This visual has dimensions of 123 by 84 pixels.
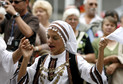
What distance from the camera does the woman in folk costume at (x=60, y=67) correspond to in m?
3.43

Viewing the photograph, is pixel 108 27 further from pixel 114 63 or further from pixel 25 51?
pixel 25 51

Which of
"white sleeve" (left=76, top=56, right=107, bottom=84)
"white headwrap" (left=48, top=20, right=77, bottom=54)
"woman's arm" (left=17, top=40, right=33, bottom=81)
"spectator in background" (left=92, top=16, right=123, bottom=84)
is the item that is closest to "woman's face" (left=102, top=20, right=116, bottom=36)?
"spectator in background" (left=92, top=16, right=123, bottom=84)

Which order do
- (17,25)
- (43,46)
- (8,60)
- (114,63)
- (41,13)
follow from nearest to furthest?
1. (8,60)
2. (17,25)
3. (114,63)
4. (43,46)
5. (41,13)

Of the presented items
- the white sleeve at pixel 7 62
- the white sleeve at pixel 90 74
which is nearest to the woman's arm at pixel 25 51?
the white sleeve at pixel 7 62

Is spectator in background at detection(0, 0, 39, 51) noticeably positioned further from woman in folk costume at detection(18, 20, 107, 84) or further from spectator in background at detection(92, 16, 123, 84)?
spectator in background at detection(92, 16, 123, 84)

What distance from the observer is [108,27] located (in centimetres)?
480

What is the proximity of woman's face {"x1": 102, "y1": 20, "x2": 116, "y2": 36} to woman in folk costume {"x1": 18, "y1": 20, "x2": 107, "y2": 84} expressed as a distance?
1245mm

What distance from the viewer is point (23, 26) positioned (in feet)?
12.9

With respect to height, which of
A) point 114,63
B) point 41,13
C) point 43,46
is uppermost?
point 41,13

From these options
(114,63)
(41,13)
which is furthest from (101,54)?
(41,13)

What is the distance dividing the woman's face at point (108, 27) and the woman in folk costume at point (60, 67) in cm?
125

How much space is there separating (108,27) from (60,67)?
5.29 feet

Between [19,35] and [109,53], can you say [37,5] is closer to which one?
[19,35]

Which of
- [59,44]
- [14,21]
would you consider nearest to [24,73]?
[59,44]
